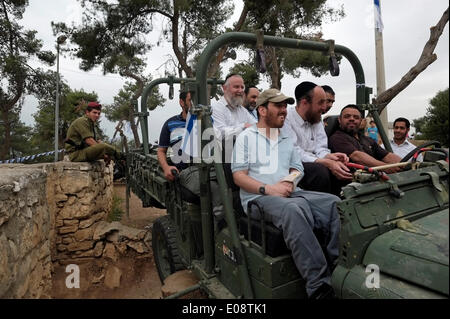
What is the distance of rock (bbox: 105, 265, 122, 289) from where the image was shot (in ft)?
15.9

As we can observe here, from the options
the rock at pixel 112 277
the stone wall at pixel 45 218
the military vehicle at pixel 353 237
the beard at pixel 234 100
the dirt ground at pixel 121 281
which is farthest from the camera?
the rock at pixel 112 277

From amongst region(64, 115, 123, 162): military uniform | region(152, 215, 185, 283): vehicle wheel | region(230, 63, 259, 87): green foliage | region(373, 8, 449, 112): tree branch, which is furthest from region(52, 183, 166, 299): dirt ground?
region(230, 63, 259, 87): green foliage

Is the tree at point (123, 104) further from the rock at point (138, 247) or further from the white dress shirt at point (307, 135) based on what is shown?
the white dress shirt at point (307, 135)

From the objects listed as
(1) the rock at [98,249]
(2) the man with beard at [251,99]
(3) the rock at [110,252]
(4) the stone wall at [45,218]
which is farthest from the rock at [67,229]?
(2) the man with beard at [251,99]

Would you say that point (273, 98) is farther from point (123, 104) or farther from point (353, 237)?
Answer: point (123, 104)

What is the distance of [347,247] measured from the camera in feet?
4.95

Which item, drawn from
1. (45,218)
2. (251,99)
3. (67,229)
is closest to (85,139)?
(67,229)

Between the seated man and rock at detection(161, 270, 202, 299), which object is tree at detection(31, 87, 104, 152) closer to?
the seated man

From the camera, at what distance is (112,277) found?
A: 493 cm

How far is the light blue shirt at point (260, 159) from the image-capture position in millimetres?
2246

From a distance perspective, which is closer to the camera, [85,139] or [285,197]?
[285,197]

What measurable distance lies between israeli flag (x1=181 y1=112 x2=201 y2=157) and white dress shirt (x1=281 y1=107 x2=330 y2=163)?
81 centimetres

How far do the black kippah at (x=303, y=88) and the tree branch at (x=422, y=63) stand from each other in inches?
150

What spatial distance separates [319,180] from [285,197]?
0.56m
